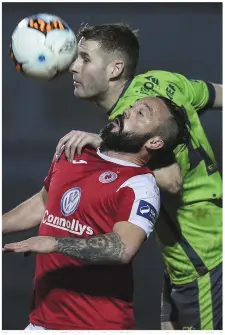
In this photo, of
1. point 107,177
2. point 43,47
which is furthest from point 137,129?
point 43,47

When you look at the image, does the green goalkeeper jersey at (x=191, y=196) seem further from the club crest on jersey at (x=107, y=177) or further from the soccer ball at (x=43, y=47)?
the club crest on jersey at (x=107, y=177)

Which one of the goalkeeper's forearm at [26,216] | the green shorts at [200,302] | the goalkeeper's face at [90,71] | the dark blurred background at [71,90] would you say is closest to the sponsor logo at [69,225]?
the goalkeeper's forearm at [26,216]

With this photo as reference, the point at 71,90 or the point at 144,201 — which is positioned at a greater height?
the point at 144,201

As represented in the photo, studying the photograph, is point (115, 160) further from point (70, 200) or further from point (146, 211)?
point (146, 211)

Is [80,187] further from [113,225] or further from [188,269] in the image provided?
[188,269]

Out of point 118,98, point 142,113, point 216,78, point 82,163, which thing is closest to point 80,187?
point 82,163

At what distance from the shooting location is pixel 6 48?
5746mm

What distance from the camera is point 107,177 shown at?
309cm

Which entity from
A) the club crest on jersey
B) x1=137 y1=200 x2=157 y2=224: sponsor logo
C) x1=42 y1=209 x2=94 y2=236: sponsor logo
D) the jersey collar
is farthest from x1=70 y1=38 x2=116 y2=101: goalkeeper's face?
x1=137 y1=200 x2=157 y2=224: sponsor logo

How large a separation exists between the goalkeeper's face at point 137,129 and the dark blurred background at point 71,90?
206cm

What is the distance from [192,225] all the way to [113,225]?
2.64 ft

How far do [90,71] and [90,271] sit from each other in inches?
43.9

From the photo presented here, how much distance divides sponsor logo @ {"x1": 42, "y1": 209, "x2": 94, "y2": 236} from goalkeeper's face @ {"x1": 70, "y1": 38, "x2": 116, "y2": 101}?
2.70 ft

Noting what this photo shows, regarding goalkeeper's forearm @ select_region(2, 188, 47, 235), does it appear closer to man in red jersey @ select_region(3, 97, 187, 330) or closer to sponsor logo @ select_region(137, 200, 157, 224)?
man in red jersey @ select_region(3, 97, 187, 330)
